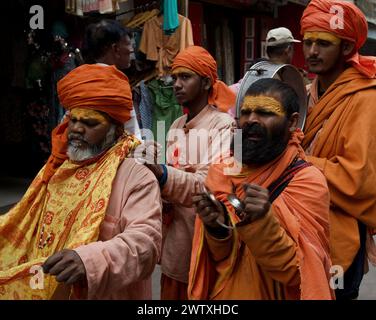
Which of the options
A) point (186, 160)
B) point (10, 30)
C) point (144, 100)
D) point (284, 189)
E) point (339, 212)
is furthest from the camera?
point (10, 30)

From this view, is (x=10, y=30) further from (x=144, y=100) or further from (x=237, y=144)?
(x=237, y=144)

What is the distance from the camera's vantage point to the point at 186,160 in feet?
10.8

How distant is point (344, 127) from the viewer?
9.63ft

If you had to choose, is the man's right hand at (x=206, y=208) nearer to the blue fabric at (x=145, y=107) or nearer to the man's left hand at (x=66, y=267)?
the man's left hand at (x=66, y=267)

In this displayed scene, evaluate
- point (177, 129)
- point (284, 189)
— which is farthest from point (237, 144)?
point (177, 129)

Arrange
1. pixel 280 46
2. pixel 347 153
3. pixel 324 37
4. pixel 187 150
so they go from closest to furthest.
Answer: pixel 347 153 → pixel 324 37 → pixel 187 150 → pixel 280 46

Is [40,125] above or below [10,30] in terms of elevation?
below

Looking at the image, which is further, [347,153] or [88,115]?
[347,153]

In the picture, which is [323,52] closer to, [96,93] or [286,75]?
[286,75]

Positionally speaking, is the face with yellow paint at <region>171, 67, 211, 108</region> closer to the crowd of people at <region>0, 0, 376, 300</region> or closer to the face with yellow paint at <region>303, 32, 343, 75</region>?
the crowd of people at <region>0, 0, 376, 300</region>

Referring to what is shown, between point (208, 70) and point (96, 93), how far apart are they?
1.34 meters

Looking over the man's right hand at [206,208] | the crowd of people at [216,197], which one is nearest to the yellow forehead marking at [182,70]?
the crowd of people at [216,197]

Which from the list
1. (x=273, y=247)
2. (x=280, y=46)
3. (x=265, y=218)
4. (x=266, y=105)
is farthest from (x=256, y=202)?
(x=280, y=46)
